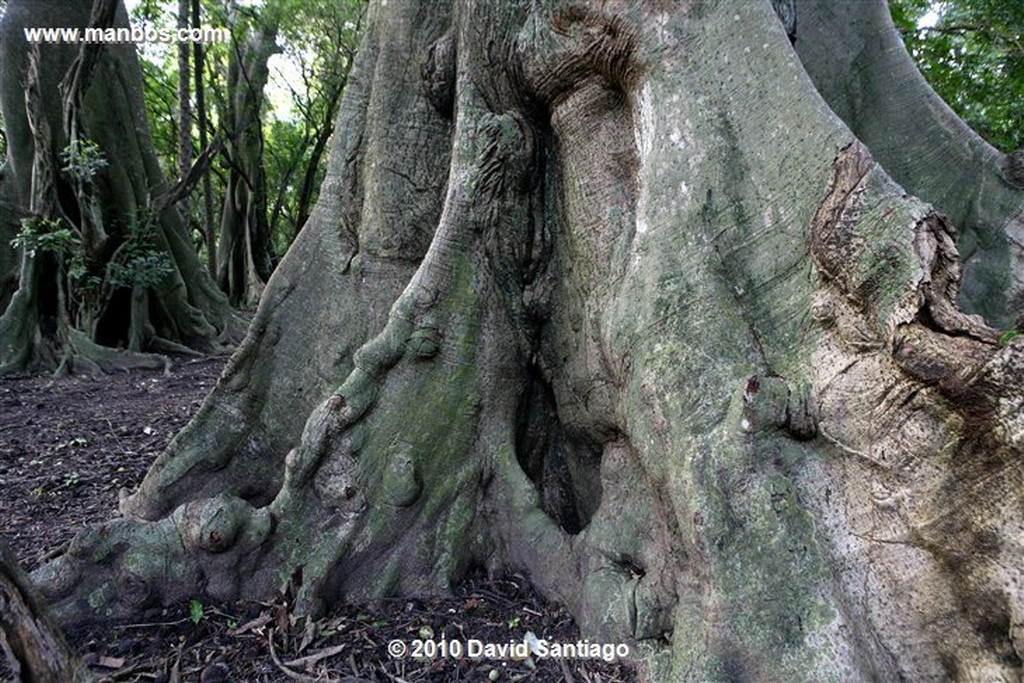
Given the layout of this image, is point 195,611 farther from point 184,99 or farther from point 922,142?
point 184,99

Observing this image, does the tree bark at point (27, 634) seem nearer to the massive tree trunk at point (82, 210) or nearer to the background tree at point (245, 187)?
the massive tree trunk at point (82, 210)

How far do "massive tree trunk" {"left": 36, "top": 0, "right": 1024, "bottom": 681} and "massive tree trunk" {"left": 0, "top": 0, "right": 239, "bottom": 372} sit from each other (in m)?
4.61

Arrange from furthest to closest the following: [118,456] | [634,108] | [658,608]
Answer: [118,456], [634,108], [658,608]

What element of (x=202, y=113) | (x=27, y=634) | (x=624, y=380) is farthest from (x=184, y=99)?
(x=27, y=634)

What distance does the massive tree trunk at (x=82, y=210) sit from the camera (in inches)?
278

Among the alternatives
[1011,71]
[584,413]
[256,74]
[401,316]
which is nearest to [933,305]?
[584,413]

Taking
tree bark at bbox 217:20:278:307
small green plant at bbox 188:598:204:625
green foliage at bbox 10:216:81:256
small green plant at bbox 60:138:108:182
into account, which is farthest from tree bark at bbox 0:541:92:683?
tree bark at bbox 217:20:278:307

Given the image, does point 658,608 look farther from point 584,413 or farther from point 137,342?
point 137,342

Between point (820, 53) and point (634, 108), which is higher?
point (820, 53)

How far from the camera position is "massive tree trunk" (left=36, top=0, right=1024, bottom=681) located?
185 cm

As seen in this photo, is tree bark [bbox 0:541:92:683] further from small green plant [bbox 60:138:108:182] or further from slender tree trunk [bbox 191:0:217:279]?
slender tree trunk [bbox 191:0:217:279]

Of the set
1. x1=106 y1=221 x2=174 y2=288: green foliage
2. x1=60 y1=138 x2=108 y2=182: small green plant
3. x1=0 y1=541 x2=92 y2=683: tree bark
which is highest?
x1=60 y1=138 x2=108 y2=182: small green plant

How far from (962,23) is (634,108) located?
Answer: 5821 millimetres

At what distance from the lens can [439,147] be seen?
3354mm
